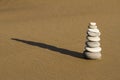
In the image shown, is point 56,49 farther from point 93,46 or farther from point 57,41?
point 93,46

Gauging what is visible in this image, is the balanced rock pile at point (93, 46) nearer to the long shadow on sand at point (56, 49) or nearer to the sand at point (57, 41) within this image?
the sand at point (57, 41)

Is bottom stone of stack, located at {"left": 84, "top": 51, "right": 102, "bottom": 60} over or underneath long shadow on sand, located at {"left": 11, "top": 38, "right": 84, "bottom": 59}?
over

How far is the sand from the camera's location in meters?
8.92

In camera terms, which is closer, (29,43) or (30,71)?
(30,71)

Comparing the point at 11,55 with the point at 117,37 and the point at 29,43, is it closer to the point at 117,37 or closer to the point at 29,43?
the point at 29,43

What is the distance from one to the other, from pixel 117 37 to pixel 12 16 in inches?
362

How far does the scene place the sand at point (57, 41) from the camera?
892 centimetres

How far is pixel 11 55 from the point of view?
34.9ft

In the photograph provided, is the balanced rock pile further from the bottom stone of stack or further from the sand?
the sand

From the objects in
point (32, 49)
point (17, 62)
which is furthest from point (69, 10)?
point (17, 62)

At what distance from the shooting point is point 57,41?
12531 millimetres

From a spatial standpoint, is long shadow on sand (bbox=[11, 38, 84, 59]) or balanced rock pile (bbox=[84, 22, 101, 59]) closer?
balanced rock pile (bbox=[84, 22, 101, 59])

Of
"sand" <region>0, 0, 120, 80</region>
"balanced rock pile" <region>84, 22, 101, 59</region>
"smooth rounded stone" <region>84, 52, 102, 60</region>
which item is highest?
"balanced rock pile" <region>84, 22, 101, 59</region>

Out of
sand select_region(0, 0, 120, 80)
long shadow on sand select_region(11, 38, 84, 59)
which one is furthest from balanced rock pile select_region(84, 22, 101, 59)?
long shadow on sand select_region(11, 38, 84, 59)
